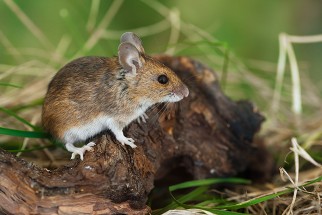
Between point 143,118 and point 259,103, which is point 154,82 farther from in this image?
point 259,103

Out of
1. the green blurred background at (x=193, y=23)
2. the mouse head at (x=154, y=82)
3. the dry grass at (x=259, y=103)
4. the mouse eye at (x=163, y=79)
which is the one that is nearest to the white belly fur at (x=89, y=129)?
the mouse head at (x=154, y=82)

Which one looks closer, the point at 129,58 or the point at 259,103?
the point at 129,58

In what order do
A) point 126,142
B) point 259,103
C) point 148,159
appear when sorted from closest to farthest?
point 126,142, point 148,159, point 259,103

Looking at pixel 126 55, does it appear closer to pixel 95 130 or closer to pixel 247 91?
pixel 95 130

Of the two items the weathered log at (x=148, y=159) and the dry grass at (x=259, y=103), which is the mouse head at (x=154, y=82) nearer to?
the weathered log at (x=148, y=159)

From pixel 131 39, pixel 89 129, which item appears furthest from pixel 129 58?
pixel 89 129

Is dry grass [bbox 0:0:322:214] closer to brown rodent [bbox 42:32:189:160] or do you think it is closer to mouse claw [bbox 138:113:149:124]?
brown rodent [bbox 42:32:189:160]

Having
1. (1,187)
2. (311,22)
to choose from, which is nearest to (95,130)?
(1,187)
